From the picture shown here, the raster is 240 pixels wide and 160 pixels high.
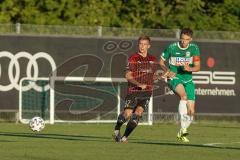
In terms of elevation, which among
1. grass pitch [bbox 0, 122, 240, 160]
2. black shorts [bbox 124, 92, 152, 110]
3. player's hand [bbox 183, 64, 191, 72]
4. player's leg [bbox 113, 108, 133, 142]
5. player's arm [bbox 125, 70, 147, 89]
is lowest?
grass pitch [bbox 0, 122, 240, 160]

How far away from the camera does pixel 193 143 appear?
1695 centimetres

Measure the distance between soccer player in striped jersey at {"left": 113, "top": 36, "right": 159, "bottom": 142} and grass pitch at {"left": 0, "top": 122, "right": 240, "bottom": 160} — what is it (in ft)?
1.39

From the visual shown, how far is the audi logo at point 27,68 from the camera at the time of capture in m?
24.8

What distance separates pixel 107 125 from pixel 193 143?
7.62 m

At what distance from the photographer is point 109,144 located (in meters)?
16.1

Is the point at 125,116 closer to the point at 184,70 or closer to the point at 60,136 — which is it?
the point at 184,70

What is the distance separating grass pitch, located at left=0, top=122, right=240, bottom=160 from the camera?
45.1 ft

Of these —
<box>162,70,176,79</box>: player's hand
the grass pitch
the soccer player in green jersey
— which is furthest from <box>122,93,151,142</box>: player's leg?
the soccer player in green jersey

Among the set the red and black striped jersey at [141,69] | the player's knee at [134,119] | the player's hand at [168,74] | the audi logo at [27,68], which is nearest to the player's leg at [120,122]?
the player's knee at [134,119]

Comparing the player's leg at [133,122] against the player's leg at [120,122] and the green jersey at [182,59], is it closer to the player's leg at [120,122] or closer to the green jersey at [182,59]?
the player's leg at [120,122]

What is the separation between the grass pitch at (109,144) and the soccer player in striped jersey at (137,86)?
424 millimetres

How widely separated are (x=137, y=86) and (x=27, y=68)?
8.67 m

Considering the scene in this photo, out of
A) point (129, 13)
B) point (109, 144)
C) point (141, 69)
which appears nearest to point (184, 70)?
point (141, 69)

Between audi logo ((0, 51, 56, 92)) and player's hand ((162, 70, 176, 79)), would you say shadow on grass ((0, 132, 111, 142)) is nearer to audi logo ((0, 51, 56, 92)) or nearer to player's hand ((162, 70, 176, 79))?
player's hand ((162, 70, 176, 79))
